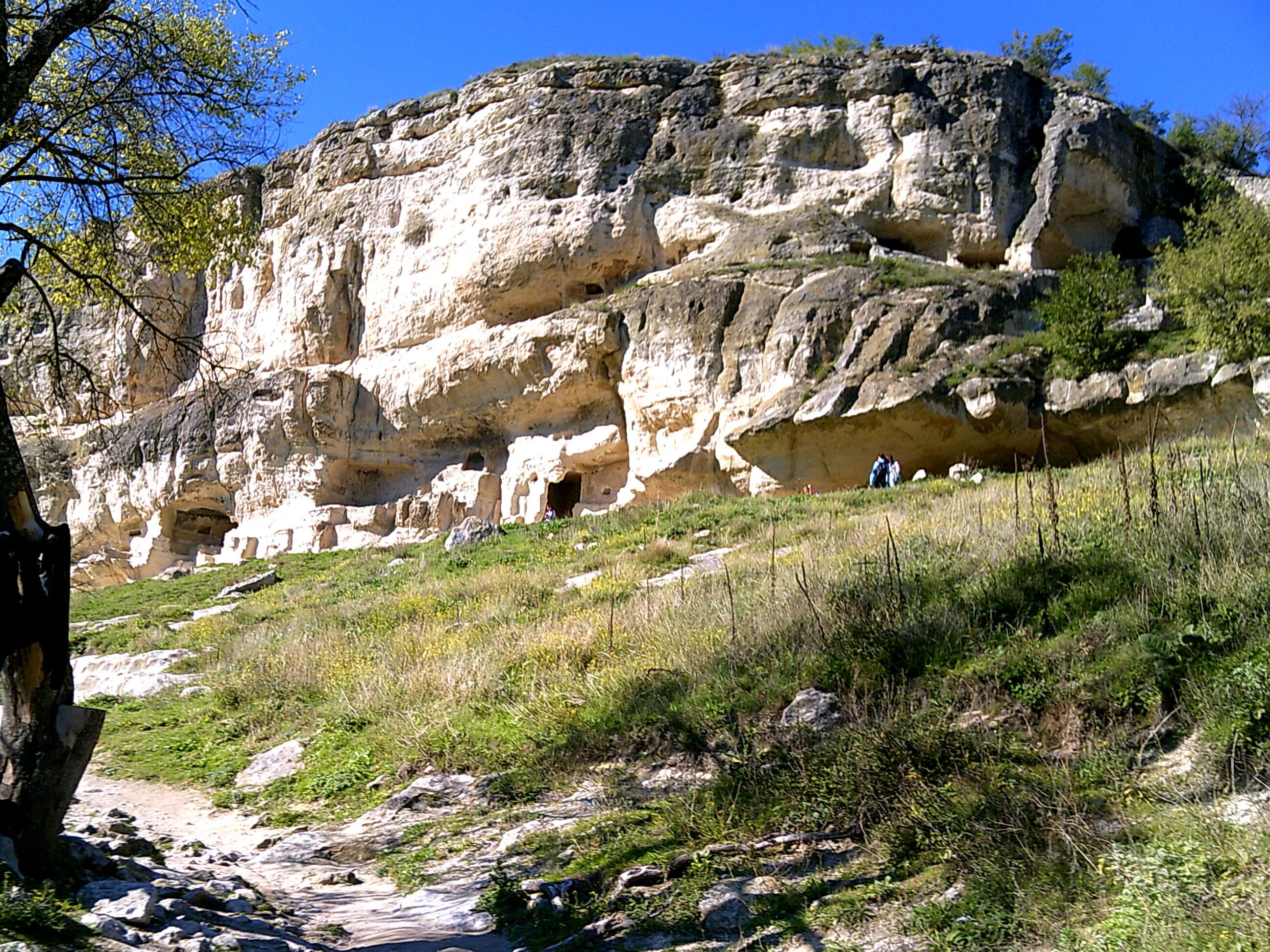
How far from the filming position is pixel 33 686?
4.77 metres

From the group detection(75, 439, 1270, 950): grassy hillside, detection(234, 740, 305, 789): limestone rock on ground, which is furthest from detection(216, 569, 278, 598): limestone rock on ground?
detection(234, 740, 305, 789): limestone rock on ground

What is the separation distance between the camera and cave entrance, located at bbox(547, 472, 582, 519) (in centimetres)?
2744

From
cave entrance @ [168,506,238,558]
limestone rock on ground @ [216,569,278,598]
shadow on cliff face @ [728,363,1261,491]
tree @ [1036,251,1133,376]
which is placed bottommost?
limestone rock on ground @ [216,569,278,598]

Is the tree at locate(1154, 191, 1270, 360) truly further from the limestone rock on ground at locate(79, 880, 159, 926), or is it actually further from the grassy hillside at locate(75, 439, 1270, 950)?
the limestone rock on ground at locate(79, 880, 159, 926)

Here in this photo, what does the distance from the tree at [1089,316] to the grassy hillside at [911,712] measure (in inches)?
341

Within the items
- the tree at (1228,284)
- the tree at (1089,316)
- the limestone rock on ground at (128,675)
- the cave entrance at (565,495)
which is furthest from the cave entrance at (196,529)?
the tree at (1228,284)

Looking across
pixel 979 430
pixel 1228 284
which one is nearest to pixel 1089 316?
pixel 1228 284

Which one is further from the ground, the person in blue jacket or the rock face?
the rock face

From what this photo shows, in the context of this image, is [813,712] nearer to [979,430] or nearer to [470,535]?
[470,535]

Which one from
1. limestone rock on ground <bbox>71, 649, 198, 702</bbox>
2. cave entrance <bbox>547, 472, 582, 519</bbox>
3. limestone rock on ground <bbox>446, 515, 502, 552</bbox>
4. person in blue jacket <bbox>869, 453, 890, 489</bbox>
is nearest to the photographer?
limestone rock on ground <bbox>71, 649, 198, 702</bbox>

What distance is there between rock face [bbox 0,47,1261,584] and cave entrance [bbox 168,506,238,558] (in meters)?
0.09

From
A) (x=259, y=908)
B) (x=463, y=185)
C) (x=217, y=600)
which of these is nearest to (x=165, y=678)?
(x=217, y=600)

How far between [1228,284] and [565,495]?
53.5 feet

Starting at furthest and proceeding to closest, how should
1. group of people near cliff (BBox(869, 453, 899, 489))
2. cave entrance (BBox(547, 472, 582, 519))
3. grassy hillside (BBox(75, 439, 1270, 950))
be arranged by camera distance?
cave entrance (BBox(547, 472, 582, 519)) → group of people near cliff (BBox(869, 453, 899, 489)) → grassy hillside (BBox(75, 439, 1270, 950))
